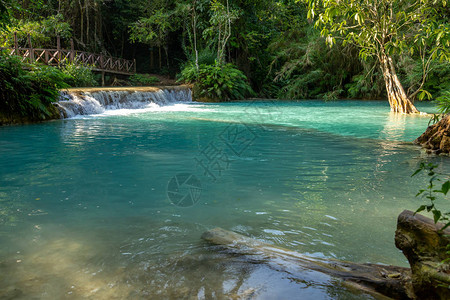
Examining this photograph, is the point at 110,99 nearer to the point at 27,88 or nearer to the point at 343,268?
the point at 27,88

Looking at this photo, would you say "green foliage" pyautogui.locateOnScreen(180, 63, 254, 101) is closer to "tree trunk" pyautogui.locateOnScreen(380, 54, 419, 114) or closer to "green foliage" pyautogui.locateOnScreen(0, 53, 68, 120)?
"tree trunk" pyautogui.locateOnScreen(380, 54, 419, 114)

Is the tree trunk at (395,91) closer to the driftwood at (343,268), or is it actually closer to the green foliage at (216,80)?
the green foliage at (216,80)

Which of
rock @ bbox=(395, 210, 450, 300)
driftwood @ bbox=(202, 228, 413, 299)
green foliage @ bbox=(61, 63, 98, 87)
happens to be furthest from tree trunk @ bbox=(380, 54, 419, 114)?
green foliage @ bbox=(61, 63, 98, 87)

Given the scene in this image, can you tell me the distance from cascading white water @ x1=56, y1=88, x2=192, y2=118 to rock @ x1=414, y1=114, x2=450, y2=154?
10238mm

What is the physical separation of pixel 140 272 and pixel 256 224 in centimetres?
124

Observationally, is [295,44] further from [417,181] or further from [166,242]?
[166,242]

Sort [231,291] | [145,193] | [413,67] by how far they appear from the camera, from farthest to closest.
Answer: [413,67]
[145,193]
[231,291]

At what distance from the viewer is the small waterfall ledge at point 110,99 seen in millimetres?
12555

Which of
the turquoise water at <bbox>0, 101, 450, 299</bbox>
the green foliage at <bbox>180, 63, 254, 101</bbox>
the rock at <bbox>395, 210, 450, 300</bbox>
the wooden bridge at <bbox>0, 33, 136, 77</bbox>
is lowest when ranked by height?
the turquoise water at <bbox>0, 101, 450, 299</bbox>

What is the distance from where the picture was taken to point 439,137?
269 inches

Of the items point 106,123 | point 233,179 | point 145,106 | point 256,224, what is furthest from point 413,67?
point 256,224

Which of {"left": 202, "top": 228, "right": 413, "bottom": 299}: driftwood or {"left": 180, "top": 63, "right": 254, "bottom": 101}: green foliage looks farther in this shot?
{"left": 180, "top": 63, "right": 254, "bottom": 101}: green foliage

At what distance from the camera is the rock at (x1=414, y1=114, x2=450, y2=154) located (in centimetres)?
669

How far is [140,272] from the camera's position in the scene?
2.46 meters
